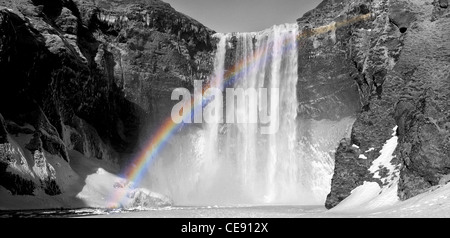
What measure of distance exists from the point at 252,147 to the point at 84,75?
26387 mm

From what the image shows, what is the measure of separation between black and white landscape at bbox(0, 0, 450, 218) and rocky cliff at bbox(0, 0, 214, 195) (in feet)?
0.53

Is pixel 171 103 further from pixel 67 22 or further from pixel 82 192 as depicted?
pixel 82 192

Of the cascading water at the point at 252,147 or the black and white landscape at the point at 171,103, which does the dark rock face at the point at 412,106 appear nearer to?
the black and white landscape at the point at 171,103

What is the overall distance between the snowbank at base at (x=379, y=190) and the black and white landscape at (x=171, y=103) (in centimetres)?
1177

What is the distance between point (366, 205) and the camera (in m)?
23.1

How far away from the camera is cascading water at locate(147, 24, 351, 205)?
63469 millimetres

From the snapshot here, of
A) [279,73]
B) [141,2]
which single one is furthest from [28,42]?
[279,73]

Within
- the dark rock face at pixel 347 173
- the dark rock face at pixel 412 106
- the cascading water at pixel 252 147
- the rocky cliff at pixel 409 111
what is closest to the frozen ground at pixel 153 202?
the dark rock face at pixel 347 173

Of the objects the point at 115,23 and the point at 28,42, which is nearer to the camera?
the point at 28,42
